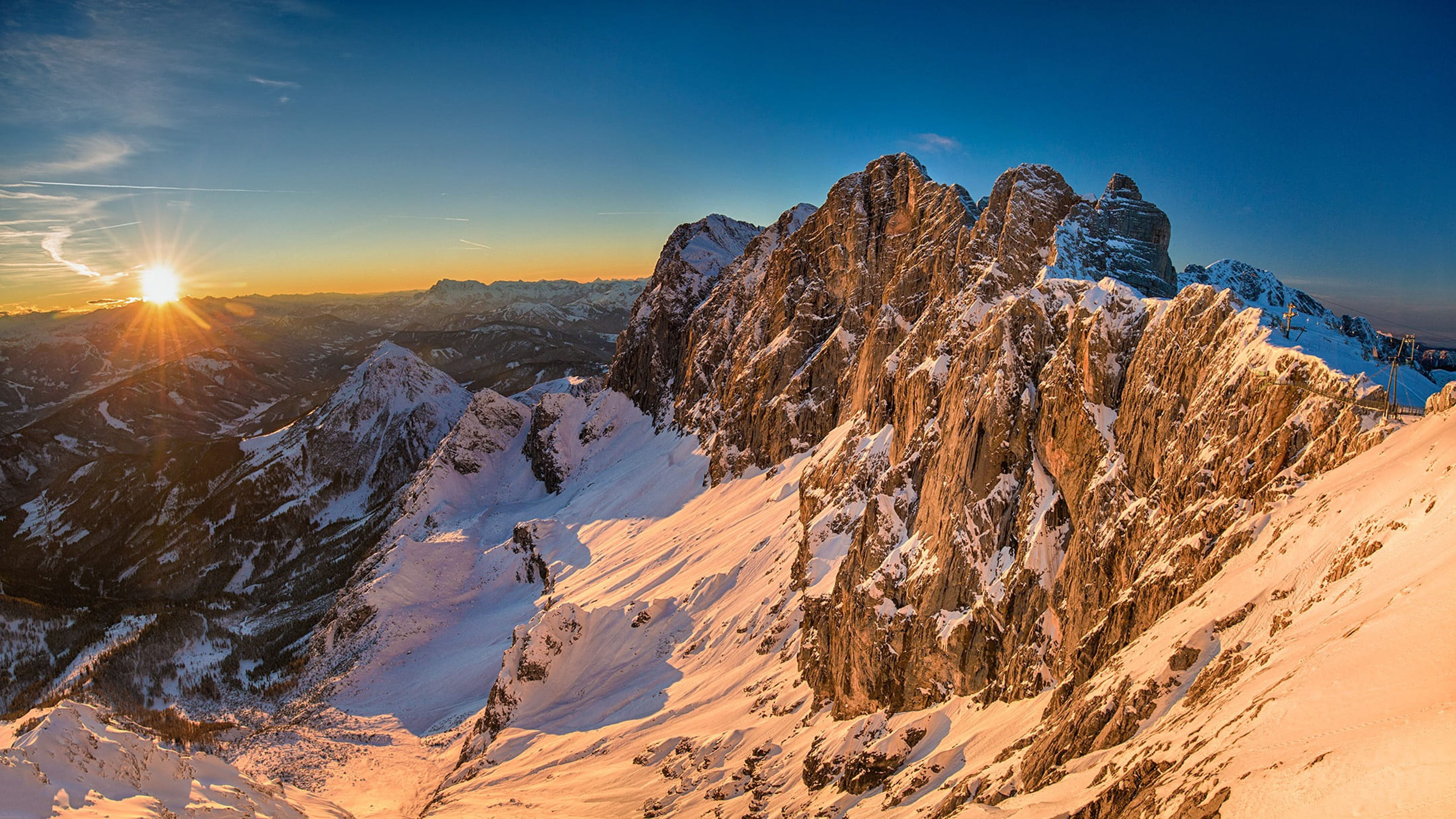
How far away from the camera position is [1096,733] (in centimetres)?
2866

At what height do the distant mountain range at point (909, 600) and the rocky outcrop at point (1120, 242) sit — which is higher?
the rocky outcrop at point (1120, 242)

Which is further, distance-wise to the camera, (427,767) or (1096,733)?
(427,767)

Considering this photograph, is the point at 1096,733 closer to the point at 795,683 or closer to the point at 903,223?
the point at 795,683

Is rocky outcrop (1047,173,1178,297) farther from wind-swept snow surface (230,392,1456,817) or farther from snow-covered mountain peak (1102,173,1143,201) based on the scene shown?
wind-swept snow surface (230,392,1456,817)

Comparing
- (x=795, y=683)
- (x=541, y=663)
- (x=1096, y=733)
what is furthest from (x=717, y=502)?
(x=1096, y=733)

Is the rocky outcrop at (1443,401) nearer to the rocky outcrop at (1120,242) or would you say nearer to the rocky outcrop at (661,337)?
the rocky outcrop at (1120,242)

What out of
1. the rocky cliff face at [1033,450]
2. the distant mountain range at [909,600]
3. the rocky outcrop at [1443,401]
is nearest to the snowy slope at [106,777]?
the distant mountain range at [909,600]

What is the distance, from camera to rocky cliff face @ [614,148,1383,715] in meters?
31.7

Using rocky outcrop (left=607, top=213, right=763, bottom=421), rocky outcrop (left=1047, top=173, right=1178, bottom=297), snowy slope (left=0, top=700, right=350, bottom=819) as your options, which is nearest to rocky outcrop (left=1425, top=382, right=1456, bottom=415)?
rocky outcrop (left=1047, top=173, right=1178, bottom=297)

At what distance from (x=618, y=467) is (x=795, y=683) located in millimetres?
101289

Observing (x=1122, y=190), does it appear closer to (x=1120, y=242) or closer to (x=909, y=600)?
(x=1120, y=242)

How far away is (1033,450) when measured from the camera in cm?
4750

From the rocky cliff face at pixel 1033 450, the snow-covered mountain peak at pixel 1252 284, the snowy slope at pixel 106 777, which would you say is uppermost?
the snow-covered mountain peak at pixel 1252 284

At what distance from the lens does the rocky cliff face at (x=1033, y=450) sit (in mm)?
31688
